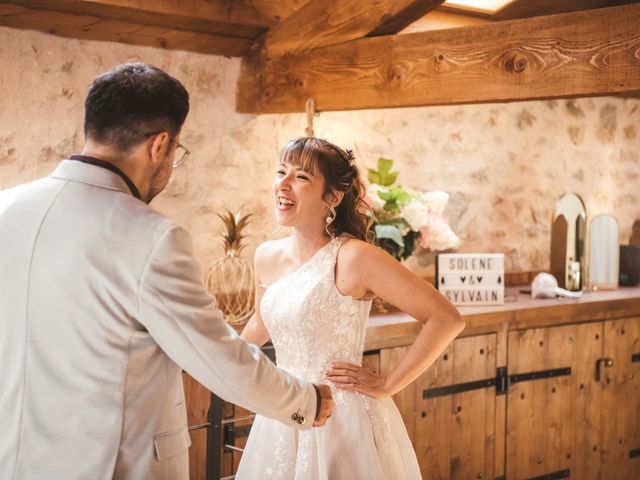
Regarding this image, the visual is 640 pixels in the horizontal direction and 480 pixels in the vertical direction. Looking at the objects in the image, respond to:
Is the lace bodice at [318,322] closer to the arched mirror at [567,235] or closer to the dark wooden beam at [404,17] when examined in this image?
the dark wooden beam at [404,17]

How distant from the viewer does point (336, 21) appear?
3061 millimetres

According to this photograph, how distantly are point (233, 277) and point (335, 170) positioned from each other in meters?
1.25

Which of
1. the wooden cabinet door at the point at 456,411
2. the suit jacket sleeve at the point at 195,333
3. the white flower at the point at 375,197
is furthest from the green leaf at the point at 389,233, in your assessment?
the suit jacket sleeve at the point at 195,333

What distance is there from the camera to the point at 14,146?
3.00m

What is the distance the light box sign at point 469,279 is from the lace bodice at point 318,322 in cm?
144

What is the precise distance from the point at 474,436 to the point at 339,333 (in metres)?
1.56

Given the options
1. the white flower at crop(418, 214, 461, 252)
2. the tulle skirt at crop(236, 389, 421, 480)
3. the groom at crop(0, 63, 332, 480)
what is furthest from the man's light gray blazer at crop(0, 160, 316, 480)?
the white flower at crop(418, 214, 461, 252)

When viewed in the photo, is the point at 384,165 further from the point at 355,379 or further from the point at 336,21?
the point at 355,379

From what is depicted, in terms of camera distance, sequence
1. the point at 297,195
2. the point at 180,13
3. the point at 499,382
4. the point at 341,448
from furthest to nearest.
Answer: the point at 499,382 < the point at 180,13 < the point at 297,195 < the point at 341,448

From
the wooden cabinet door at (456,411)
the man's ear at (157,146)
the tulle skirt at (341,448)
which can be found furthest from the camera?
the wooden cabinet door at (456,411)

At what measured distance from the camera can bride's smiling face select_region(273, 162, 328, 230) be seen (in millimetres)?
2354

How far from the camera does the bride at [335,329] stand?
7.29 feet

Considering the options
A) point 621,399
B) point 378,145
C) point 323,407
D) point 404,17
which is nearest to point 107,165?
point 323,407

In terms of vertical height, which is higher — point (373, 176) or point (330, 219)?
point (373, 176)
